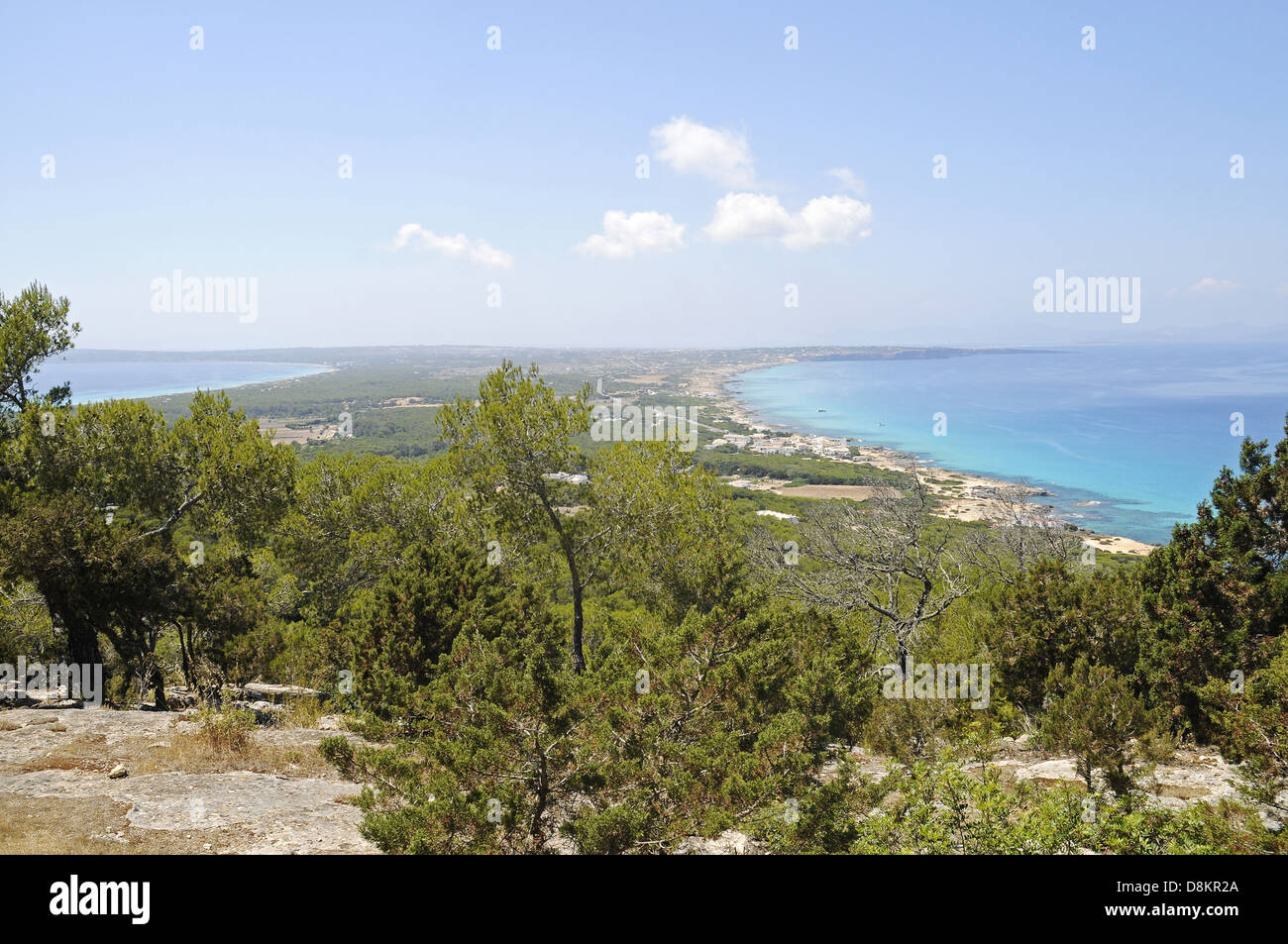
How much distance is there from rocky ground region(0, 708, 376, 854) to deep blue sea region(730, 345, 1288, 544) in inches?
2588

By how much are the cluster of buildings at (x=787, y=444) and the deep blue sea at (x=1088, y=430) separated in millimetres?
9752

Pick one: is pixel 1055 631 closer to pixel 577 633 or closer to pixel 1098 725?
pixel 1098 725

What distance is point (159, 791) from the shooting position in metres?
7.05

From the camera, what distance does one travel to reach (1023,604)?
1077 cm

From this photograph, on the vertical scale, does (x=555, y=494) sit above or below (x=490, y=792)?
above

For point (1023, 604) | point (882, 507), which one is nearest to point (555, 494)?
point (882, 507)

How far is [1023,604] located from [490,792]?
9.19m

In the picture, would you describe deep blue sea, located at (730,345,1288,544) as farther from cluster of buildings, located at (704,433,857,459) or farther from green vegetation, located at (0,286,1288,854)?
green vegetation, located at (0,286,1288,854)

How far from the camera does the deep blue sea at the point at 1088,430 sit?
73688 millimetres

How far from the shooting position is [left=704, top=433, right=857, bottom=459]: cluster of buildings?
337 ft
